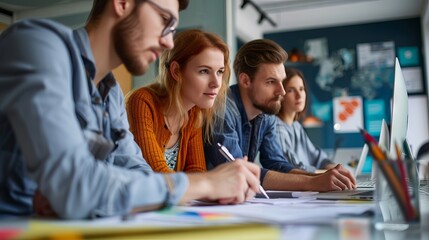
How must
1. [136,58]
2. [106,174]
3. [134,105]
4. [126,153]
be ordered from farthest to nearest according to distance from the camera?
1. [134,105]
2. [126,153]
3. [136,58]
4. [106,174]

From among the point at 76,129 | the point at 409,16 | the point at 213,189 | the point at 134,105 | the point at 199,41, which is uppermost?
the point at 409,16

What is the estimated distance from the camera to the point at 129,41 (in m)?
0.93

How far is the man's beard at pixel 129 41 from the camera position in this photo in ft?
3.02

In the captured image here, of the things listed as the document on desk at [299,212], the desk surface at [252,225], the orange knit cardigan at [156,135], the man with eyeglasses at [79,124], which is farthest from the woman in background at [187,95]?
the desk surface at [252,225]

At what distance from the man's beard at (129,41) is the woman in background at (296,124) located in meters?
1.78

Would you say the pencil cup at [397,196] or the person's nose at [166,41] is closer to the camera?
the pencil cup at [397,196]

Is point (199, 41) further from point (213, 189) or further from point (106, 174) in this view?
point (106, 174)

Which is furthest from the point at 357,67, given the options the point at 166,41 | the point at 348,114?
the point at 166,41

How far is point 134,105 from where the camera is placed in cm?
154

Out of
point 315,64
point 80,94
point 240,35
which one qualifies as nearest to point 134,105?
point 80,94

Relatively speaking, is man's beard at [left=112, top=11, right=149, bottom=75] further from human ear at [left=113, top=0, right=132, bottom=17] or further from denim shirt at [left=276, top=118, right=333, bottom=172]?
denim shirt at [left=276, top=118, right=333, bottom=172]

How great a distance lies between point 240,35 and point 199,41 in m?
4.19

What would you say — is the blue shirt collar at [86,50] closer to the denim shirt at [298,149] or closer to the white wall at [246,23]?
the denim shirt at [298,149]

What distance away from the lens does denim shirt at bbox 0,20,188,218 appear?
0.65m
